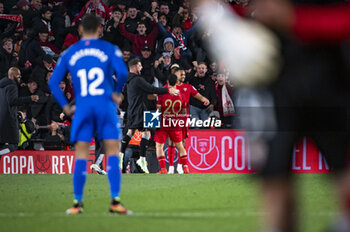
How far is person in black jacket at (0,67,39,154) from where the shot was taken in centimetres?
1510

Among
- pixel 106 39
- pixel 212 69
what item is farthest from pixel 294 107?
pixel 106 39

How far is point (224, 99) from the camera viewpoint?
16.8 m

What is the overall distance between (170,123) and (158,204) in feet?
20.7

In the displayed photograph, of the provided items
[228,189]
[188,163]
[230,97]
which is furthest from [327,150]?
[230,97]

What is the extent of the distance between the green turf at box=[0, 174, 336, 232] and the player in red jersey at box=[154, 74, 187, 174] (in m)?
1.45

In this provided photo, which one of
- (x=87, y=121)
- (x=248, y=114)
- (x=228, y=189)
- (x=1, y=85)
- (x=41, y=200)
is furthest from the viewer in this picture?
Result: (x=1, y=85)

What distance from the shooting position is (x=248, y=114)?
4020 millimetres

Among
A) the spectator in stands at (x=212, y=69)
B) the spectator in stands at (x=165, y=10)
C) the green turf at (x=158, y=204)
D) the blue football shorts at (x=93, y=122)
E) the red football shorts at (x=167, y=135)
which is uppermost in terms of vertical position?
the spectator in stands at (x=165, y=10)

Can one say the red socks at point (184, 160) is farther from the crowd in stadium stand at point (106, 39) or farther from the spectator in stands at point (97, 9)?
the spectator in stands at point (97, 9)

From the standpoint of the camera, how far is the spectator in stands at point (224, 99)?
16672mm

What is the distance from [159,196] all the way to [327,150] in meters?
5.98

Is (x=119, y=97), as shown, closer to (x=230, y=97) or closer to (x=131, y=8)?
(x=230, y=97)

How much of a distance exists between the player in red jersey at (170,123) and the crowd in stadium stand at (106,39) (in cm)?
80

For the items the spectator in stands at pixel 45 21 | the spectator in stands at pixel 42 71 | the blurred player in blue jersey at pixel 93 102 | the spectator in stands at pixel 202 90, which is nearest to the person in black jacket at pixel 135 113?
the spectator in stands at pixel 202 90
